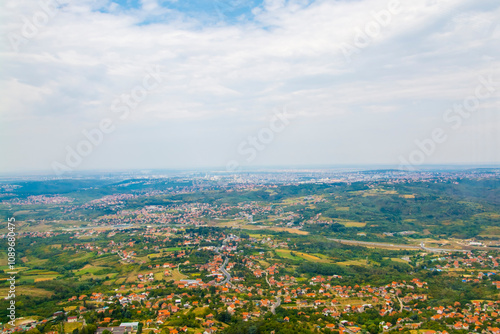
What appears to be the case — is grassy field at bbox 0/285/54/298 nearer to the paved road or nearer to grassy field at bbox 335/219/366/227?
the paved road

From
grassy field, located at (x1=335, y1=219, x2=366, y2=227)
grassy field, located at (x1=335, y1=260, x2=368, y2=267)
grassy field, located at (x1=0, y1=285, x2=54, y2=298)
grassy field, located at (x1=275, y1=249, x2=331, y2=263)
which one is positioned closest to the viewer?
A: grassy field, located at (x1=0, y1=285, x2=54, y2=298)

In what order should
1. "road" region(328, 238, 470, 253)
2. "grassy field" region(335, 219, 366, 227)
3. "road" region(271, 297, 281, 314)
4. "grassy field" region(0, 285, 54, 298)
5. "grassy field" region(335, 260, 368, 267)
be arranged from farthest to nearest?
"grassy field" region(335, 219, 366, 227), "road" region(328, 238, 470, 253), "grassy field" region(335, 260, 368, 267), "grassy field" region(0, 285, 54, 298), "road" region(271, 297, 281, 314)

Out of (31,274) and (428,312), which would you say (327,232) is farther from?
(31,274)

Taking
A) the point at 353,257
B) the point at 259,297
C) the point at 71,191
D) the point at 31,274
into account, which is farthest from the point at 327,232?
the point at 71,191

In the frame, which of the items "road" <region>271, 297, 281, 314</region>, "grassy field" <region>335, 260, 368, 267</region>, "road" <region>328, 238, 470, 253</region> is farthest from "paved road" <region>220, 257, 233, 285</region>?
"road" <region>328, 238, 470, 253</region>

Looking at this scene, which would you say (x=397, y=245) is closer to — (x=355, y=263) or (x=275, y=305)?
(x=355, y=263)

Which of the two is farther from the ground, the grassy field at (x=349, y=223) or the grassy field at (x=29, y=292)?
the grassy field at (x=29, y=292)

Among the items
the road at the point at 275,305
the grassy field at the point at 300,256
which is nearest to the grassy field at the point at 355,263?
the grassy field at the point at 300,256

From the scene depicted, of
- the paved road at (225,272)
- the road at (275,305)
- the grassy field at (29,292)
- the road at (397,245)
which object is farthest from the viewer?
the road at (397,245)

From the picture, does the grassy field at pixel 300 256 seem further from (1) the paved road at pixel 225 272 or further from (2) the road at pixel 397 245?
(2) the road at pixel 397 245

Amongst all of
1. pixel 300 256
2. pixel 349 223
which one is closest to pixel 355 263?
pixel 300 256

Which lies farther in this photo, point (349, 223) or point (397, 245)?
point (349, 223)

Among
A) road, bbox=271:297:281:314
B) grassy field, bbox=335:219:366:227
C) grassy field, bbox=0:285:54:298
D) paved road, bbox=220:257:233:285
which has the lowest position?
grassy field, bbox=335:219:366:227
